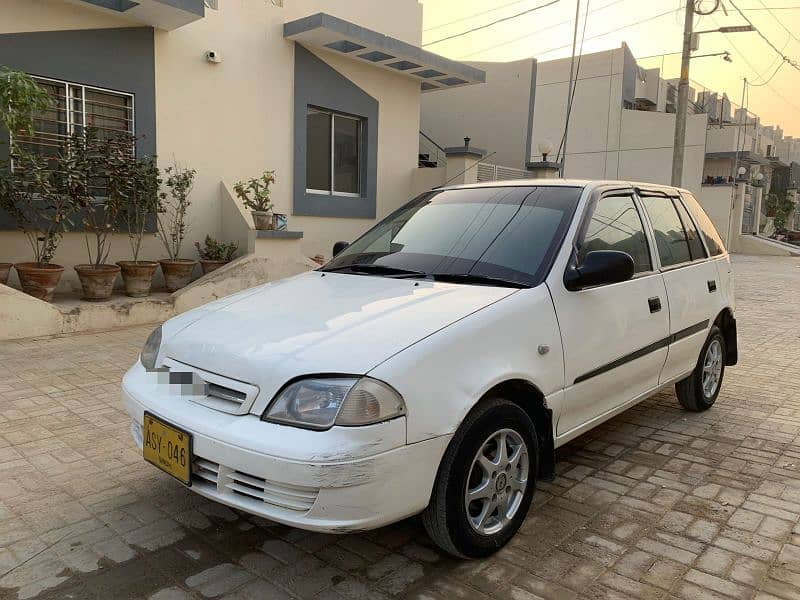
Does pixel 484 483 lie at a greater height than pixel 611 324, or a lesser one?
lesser

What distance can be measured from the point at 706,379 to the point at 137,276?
6356 mm

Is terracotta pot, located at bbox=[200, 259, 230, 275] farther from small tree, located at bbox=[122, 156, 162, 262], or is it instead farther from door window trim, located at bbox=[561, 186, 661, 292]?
door window trim, located at bbox=[561, 186, 661, 292]

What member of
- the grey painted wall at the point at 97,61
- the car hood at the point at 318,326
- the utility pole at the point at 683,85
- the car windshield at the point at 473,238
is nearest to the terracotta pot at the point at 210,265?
the grey painted wall at the point at 97,61

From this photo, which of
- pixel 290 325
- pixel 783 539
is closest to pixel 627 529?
pixel 783 539

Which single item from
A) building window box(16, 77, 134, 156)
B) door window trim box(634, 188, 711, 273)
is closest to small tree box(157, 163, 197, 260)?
building window box(16, 77, 134, 156)

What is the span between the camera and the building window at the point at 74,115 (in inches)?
297

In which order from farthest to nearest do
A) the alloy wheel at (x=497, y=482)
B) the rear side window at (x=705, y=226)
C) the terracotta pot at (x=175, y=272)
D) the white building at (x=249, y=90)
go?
the terracotta pot at (x=175, y=272)
the white building at (x=249, y=90)
the rear side window at (x=705, y=226)
the alloy wheel at (x=497, y=482)

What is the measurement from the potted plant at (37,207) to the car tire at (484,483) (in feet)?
19.7

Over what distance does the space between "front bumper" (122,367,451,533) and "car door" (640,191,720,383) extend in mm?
2352

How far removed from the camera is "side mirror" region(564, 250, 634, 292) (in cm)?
312

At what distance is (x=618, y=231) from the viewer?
377 centimetres

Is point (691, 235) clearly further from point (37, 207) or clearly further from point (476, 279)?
point (37, 207)

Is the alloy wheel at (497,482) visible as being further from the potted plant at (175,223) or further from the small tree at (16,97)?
the potted plant at (175,223)

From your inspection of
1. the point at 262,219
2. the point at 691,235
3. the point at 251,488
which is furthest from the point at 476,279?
the point at 262,219
